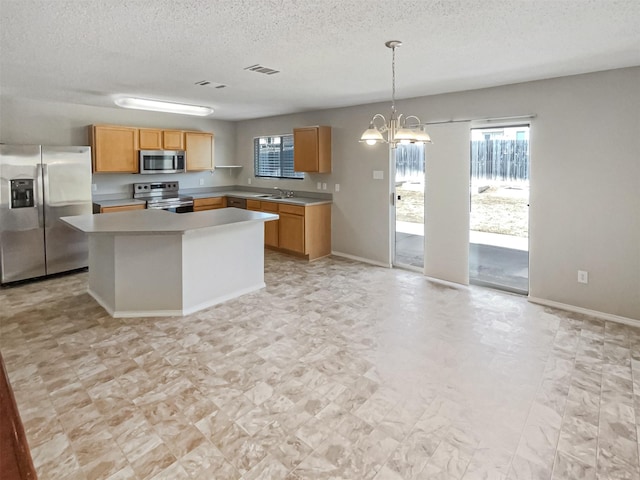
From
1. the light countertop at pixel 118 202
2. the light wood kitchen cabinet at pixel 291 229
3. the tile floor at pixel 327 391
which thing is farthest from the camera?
the light wood kitchen cabinet at pixel 291 229

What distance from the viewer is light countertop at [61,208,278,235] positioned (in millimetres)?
3482

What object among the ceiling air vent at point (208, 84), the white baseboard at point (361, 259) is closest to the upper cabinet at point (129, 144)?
the ceiling air vent at point (208, 84)

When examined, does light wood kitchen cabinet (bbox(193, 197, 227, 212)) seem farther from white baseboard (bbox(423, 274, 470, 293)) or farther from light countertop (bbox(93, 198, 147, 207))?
white baseboard (bbox(423, 274, 470, 293))

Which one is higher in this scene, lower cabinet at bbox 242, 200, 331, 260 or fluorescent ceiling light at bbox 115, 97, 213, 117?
fluorescent ceiling light at bbox 115, 97, 213, 117

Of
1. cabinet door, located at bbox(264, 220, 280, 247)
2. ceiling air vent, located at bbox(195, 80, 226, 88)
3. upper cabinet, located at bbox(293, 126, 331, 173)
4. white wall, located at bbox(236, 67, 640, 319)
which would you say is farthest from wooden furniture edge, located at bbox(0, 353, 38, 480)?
cabinet door, located at bbox(264, 220, 280, 247)

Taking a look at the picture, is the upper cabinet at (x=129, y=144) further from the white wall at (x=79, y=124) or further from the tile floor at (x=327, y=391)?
the tile floor at (x=327, y=391)

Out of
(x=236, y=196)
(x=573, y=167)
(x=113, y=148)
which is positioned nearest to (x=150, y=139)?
(x=113, y=148)

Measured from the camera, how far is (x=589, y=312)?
3.90 metres

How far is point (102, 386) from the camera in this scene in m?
2.62

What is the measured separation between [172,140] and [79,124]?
1336mm

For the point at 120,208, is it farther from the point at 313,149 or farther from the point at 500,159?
the point at 500,159

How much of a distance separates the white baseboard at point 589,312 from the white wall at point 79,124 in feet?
19.6

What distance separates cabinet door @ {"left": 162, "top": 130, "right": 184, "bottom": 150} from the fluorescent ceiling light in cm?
63

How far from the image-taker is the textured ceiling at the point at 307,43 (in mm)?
2312
